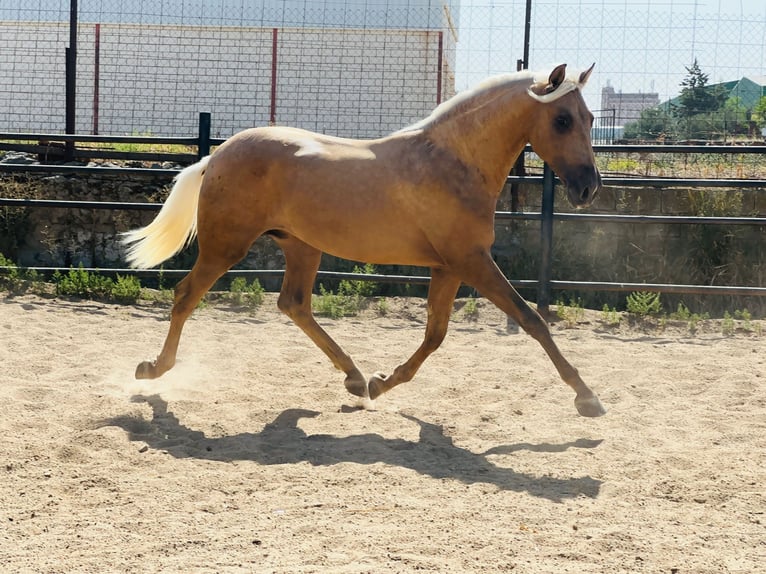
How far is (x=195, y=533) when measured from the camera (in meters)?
2.72

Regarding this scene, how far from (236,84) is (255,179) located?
645 cm

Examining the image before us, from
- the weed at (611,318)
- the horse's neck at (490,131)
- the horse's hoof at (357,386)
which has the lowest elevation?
the horse's hoof at (357,386)

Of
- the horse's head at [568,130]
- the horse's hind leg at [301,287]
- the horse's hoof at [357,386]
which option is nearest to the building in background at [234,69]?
the horse's hind leg at [301,287]

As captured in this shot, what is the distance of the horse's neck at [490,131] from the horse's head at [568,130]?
0.38 ft

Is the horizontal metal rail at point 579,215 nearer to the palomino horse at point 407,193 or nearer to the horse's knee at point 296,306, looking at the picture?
the horse's knee at point 296,306

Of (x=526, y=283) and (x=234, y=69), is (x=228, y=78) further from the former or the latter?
(x=526, y=283)

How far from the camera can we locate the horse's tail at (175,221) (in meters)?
4.73

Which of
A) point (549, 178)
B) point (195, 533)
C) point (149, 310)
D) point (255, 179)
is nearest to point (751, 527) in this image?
point (195, 533)

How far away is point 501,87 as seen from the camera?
161 inches

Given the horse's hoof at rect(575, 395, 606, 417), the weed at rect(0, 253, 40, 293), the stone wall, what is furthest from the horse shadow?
the stone wall

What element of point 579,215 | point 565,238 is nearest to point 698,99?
point 565,238

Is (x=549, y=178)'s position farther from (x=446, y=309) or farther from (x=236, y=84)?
(x=236, y=84)

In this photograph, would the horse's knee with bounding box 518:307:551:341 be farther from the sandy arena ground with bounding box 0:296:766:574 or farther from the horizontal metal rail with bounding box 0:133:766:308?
the horizontal metal rail with bounding box 0:133:766:308

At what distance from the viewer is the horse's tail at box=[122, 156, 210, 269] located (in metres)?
4.73
